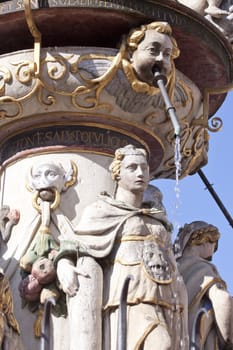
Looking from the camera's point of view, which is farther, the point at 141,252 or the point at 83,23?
the point at 83,23

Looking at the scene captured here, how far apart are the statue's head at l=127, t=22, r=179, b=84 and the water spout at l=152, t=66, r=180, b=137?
6 cm

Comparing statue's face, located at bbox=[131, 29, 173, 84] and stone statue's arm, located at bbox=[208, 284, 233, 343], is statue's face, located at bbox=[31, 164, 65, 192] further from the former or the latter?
stone statue's arm, located at bbox=[208, 284, 233, 343]

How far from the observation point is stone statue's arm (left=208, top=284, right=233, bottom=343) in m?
15.8

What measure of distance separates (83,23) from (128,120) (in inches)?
38.7

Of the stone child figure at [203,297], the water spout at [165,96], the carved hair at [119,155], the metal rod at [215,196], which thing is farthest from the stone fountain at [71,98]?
the metal rod at [215,196]

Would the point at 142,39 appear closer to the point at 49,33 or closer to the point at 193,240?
the point at 49,33

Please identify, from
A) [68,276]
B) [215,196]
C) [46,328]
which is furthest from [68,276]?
[215,196]

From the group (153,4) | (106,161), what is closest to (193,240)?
(106,161)

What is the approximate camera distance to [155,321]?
49.7ft

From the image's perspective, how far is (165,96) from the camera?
1594 cm

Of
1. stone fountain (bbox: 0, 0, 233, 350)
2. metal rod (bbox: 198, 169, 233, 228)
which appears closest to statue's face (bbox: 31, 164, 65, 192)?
stone fountain (bbox: 0, 0, 233, 350)

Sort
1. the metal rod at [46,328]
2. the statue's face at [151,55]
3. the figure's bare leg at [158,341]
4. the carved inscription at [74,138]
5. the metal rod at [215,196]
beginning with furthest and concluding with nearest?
the metal rod at [215,196] → the carved inscription at [74,138] → the statue's face at [151,55] → the metal rod at [46,328] → the figure's bare leg at [158,341]

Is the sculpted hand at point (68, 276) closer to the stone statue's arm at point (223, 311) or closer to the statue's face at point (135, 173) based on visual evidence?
the statue's face at point (135, 173)

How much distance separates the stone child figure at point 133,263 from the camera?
597 inches
